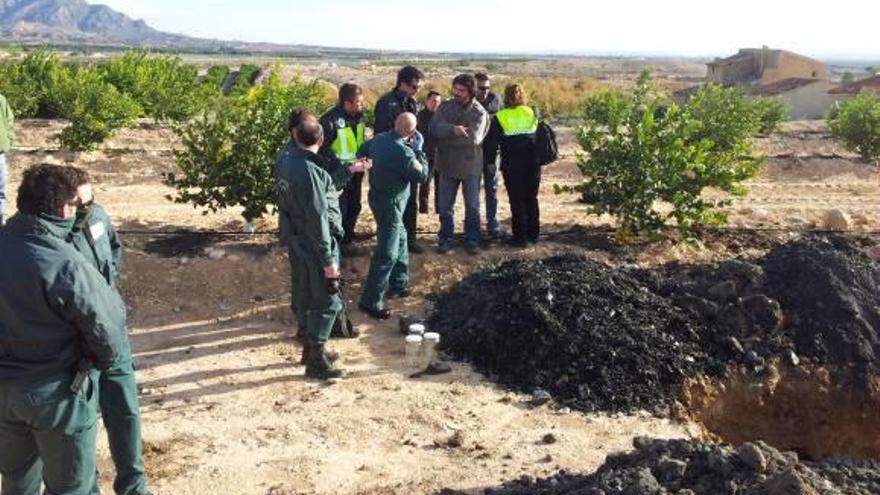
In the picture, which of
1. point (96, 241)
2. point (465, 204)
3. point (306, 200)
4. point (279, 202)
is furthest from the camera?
point (465, 204)

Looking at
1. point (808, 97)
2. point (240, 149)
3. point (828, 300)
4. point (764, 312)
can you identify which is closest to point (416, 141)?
point (240, 149)

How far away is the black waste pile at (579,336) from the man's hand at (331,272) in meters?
1.45

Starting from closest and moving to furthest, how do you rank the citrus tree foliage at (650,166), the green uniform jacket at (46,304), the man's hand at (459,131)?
the green uniform jacket at (46,304)
the man's hand at (459,131)
the citrus tree foliage at (650,166)

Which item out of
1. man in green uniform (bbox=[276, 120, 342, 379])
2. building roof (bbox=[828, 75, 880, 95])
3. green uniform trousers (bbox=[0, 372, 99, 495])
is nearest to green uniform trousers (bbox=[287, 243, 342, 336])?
man in green uniform (bbox=[276, 120, 342, 379])

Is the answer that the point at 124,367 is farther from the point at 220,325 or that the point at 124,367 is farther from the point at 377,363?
the point at 220,325

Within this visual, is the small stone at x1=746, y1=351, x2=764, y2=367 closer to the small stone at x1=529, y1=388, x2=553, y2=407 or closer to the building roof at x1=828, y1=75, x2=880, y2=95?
the small stone at x1=529, y1=388, x2=553, y2=407

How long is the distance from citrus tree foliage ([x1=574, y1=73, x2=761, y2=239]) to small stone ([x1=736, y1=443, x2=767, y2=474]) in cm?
493

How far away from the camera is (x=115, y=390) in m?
4.30

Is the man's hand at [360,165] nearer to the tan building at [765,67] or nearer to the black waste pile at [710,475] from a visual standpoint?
the black waste pile at [710,475]

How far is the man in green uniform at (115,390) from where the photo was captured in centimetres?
416

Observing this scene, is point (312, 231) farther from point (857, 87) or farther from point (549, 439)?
point (857, 87)

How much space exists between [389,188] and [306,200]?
4.59 ft

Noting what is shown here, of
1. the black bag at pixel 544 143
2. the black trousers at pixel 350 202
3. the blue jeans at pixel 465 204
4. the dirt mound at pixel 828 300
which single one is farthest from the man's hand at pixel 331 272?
the dirt mound at pixel 828 300

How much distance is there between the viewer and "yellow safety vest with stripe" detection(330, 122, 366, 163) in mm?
7477
